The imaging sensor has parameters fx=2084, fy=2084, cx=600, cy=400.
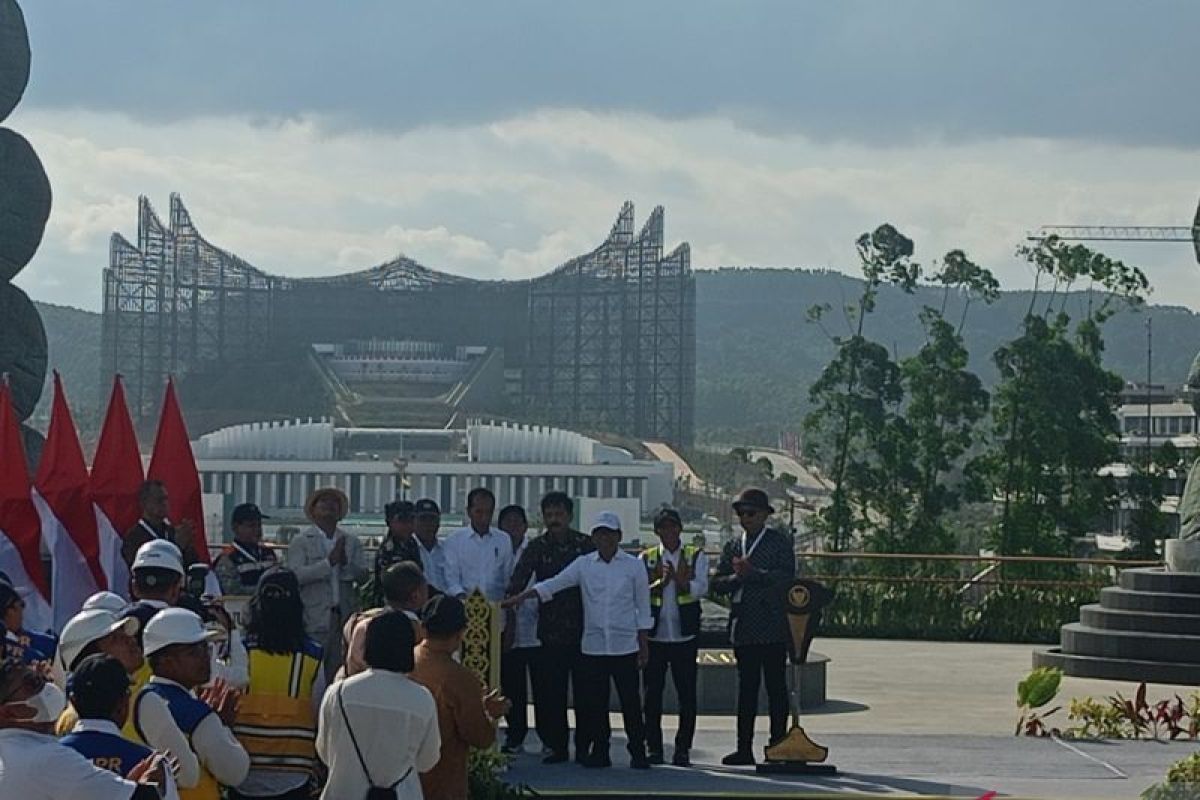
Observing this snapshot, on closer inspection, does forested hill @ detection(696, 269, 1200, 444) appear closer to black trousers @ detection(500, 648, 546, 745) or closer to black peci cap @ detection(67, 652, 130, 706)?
black trousers @ detection(500, 648, 546, 745)

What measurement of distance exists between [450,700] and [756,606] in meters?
4.34

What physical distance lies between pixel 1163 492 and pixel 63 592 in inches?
950

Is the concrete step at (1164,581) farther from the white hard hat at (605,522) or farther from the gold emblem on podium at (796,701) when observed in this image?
the white hard hat at (605,522)

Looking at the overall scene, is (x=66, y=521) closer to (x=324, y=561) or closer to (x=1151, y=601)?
(x=324, y=561)

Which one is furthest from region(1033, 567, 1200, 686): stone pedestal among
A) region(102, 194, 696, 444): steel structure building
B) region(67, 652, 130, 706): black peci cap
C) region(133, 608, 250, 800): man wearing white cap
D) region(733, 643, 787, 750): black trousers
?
region(102, 194, 696, 444): steel structure building

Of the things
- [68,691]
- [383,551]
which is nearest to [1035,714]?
[383,551]

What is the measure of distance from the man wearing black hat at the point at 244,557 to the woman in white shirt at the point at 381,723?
4.01 meters

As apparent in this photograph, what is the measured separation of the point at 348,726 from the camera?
20.4 ft

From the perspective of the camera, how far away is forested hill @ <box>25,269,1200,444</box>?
497 ft

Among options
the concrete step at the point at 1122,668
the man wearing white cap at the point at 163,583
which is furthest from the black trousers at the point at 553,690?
the concrete step at the point at 1122,668

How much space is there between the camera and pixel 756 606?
11.0 meters

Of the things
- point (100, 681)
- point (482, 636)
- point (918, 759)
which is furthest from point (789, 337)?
point (100, 681)

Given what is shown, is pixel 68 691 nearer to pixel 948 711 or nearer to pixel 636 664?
pixel 636 664

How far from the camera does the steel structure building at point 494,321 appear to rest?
9194 centimetres
